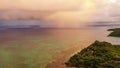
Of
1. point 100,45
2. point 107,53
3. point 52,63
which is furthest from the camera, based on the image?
point 100,45

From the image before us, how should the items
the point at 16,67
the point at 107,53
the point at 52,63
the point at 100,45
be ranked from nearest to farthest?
the point at 16,67
the point at 52,63
the point at 107,53
the point at 100,45

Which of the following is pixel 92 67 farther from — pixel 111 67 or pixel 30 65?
pixel 30 65

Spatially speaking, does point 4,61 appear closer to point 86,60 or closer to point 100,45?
point 86,60

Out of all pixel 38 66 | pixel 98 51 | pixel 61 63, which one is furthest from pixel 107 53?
pixel 38 66

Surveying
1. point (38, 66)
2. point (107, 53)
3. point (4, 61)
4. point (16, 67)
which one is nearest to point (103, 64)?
point (107, 53)

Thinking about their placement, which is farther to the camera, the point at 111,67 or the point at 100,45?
the point at 100,45

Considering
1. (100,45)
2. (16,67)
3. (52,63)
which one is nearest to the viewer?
(16,67)

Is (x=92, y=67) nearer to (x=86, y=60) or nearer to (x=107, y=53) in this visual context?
(x=86, y=60)

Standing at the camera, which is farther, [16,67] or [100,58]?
[100,58]

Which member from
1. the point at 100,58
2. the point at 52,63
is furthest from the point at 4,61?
the point at 100,58
